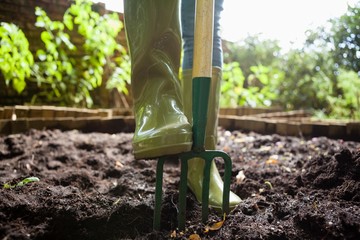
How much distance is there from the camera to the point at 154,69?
1.19m

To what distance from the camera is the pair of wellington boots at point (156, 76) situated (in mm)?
1038

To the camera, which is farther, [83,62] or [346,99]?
[83,62]

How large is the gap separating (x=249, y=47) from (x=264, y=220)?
19.9 ft

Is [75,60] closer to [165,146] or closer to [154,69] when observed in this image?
[154,69]

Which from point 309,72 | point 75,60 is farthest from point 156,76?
point 309,72

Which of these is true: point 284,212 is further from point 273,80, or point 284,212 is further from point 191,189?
point 273,80

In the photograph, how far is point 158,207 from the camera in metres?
1.01

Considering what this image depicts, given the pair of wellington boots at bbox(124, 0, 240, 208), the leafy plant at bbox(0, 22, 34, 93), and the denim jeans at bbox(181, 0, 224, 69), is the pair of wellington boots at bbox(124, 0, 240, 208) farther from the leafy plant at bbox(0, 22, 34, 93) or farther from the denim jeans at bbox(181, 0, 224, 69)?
the leafy plant at bbox(0, 22, 34, 93)

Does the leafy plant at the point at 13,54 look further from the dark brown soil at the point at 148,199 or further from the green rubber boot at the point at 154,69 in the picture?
the green rubber boot at the point at 154,69

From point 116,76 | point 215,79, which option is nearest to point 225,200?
point 215,79

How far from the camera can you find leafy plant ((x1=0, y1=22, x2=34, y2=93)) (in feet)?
8.73

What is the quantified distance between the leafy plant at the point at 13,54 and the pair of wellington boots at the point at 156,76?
194 centimetres

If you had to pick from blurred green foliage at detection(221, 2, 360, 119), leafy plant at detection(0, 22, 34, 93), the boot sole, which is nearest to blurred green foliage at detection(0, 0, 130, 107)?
leafy plant at detection(0, 22, 34, 93)

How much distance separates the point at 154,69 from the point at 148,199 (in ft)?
1.57
